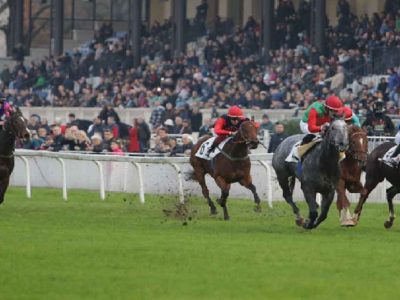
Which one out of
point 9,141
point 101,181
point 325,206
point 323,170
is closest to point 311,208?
point 325,206

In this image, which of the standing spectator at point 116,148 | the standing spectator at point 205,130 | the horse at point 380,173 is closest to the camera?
the horse at point 380,173

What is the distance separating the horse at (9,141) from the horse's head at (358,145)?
4.24m

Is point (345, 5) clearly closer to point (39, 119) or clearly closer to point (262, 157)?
point (39, 119)

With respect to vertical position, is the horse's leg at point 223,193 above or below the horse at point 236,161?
below

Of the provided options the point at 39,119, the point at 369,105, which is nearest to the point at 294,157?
the point at 369,105

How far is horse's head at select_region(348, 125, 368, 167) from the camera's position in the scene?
16.1 metres

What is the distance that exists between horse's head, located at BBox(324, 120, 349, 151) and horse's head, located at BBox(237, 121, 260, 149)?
2.59 meters

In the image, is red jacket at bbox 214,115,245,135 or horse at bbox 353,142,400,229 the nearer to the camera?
horse at bbox 353,142,400,229

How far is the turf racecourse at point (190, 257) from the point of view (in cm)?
1064

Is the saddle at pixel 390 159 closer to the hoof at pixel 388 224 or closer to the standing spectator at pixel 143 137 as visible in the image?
the hoof at pixel 388 224

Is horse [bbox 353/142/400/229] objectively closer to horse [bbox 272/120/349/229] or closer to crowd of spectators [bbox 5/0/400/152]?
horse [bbox 272/120/349/229]

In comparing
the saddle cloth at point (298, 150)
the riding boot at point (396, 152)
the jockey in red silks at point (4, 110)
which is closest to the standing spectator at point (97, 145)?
the jockey in red silks at point (4, 110)

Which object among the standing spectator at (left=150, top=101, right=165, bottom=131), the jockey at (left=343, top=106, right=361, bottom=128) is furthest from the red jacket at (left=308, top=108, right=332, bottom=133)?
the standing spectator at (left=150, top=101, right=165, bottom=131)

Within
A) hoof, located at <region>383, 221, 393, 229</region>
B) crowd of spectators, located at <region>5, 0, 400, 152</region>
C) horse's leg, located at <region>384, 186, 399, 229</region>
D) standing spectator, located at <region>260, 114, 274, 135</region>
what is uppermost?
crowd of spectators, located at <region>5, 0, 400, 152</region>
